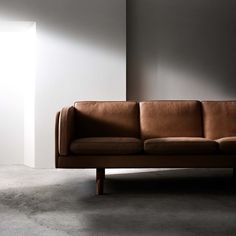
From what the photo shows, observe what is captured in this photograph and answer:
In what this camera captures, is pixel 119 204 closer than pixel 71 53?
Yes

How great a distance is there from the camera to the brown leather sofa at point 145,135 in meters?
3.17

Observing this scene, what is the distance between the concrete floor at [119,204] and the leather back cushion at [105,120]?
0.46 m

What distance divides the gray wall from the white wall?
0.90ft

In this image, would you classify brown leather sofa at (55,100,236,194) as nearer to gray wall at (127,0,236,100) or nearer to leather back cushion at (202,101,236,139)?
leather back cushion at (202,101,236,139)

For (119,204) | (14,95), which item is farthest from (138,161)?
(14,95)

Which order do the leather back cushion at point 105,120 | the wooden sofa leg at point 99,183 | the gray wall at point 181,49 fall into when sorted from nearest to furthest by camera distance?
1. the wooden sofa leg at point 99,183
2. the leather back cushion at point 105,120
3. the gray wall at point 181,49

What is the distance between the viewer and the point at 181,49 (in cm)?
496

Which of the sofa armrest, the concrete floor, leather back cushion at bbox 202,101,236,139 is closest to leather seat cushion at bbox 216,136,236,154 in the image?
the concrete floor

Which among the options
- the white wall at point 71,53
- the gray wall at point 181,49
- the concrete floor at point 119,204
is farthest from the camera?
the gray wall at point 181,49

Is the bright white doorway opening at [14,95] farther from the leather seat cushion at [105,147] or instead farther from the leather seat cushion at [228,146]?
the leather seat cushion at [228,146]

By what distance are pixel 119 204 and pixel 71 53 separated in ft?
7.80

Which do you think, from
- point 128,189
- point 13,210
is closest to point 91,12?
point 128,189

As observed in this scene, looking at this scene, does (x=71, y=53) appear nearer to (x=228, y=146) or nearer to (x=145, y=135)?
(x=145, y=135)

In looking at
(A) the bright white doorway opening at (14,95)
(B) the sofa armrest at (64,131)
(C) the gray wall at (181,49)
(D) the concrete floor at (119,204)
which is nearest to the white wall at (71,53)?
(C) the gray wall at (181,49)
